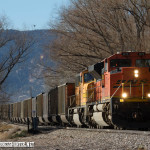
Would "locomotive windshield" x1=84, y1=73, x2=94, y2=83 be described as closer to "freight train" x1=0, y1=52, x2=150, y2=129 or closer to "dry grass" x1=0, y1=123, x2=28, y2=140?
"freight train" x1=0, y1=52, x2=150, y2=129

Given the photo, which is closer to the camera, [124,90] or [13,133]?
[124,90]

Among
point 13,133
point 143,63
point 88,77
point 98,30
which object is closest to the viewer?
point 143,63

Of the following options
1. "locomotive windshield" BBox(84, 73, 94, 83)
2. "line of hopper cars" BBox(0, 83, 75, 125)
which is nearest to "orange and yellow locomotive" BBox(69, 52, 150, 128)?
"locomotive windshield" BBox(84, 73, 94, 83)

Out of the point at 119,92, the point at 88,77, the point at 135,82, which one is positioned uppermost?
the point at 88,77

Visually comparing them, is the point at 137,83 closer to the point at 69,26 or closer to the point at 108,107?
the point at 108,107

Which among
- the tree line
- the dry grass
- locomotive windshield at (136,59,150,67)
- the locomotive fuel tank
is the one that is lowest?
the dry grass

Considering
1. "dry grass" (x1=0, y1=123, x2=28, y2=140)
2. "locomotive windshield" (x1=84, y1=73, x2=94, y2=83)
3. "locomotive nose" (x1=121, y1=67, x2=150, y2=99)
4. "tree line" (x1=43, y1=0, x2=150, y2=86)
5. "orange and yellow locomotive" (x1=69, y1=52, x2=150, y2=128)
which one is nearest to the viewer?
"orange and yellow locomotive" (x1=69, y1=52, x2=150, y2=128)

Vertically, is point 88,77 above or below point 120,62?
below

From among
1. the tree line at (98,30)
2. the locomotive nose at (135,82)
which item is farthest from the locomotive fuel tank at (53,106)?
the locomotive nose at (135,82)

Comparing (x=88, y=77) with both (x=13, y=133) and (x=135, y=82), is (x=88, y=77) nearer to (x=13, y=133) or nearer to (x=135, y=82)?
(x=135, y=82)

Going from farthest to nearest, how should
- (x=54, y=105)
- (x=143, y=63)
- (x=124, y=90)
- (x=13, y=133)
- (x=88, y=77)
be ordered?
(x=54, y=105)
(x=13, y=133)
(x=88, y=77)
(x=143, y=63)
(x=124, y=90)

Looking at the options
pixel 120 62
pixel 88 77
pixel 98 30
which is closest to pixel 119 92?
pixel 120 62

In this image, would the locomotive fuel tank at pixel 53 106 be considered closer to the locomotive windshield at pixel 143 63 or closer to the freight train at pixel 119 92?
the freight train at pixel 119 92

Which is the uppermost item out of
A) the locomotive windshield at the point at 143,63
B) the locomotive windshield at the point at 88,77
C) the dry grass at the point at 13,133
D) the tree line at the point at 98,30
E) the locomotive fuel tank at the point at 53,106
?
the tree line at the point at 98,30
